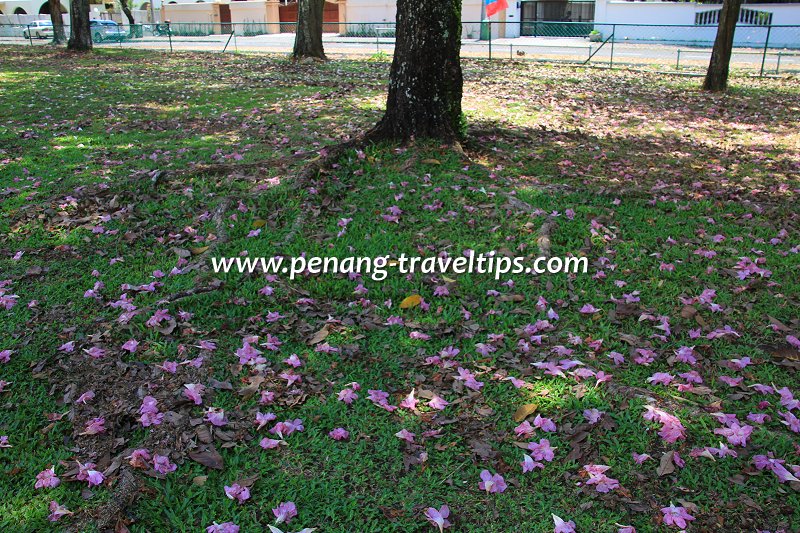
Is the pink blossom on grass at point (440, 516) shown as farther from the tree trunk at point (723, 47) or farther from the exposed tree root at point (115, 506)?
the tree trunk at point (723, 47)

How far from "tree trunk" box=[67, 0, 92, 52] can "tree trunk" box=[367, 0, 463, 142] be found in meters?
18.1

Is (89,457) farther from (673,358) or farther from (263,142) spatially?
(263,142)

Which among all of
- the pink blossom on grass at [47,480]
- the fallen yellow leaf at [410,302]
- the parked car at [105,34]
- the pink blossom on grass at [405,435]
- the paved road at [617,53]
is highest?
the parked car at [105,34]

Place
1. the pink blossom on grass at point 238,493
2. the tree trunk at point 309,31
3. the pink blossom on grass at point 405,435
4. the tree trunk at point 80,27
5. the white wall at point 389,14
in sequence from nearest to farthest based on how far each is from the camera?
the pink blossom on grass at point 238,493, the pink blossom on grass at point 405,435, the tree trunk at point 309,31, the tree trunk at point 80,27, the white wall at point 389,14

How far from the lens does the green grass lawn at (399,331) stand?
9.10ft

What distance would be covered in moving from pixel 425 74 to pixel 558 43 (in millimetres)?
25293

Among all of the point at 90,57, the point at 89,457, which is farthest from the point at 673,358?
the point at 90,57

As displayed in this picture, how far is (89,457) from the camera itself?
2941 mm

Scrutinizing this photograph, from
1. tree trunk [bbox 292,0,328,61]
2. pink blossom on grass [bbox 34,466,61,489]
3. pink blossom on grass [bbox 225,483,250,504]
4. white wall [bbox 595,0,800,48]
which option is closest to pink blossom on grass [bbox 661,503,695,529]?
pink blossom on grass [bbox 225,483,250,504]

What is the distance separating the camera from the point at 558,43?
29.6 metres

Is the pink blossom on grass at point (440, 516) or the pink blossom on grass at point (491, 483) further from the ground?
the pink blossom on grass at point (491, 483)

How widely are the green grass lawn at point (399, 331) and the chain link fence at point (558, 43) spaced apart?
1318 cm

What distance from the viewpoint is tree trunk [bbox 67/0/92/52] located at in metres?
20.6

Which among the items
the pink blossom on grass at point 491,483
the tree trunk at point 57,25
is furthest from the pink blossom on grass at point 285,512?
the tree trunk at point 57,25
